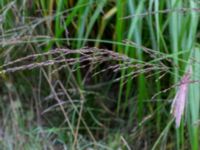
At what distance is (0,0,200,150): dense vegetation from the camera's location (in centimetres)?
151

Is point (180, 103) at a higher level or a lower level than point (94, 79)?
higher

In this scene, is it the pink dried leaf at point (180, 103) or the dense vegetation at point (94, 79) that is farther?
the dense vegetation at point (94, 79)

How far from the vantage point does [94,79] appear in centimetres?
194

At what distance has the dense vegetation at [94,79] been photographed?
1508mm

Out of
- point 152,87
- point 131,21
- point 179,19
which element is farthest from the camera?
point 152,87

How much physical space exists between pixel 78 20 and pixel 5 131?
50 centimetres

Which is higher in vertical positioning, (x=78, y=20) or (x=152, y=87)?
(x=78, y=20)

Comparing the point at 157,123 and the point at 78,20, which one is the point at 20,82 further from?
the point at 157,123

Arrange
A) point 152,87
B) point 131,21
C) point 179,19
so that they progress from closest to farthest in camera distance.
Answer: point 179,19, point 131,21, point 152,87

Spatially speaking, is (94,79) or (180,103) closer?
(180,103)

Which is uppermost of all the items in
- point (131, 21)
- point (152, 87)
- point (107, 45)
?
point (131, 21)

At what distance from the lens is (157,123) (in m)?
1.67

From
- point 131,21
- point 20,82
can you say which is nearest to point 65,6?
point 131,21

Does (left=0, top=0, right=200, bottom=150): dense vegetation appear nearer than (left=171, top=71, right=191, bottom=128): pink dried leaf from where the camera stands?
No
